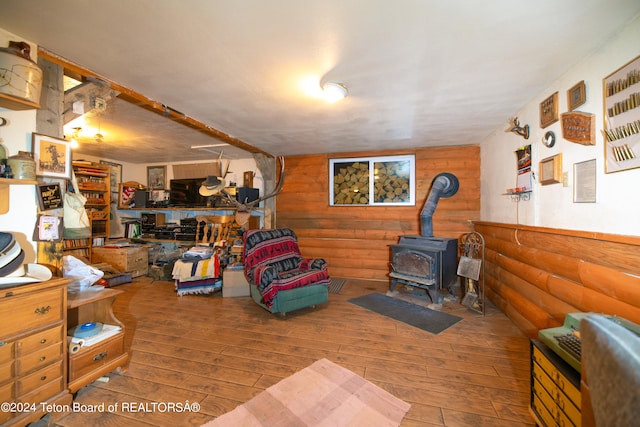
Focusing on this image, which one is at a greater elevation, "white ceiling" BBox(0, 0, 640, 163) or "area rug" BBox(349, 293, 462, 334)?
"white ceiling" BBox(0, 0, 640, 163)

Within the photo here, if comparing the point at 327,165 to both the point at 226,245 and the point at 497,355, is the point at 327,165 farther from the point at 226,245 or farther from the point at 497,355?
the point at 497,355

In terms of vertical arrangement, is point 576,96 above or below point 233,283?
above

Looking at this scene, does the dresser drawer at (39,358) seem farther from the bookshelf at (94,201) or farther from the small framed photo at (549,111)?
the small framed photo at (549,111)

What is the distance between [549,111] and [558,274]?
1463 mm

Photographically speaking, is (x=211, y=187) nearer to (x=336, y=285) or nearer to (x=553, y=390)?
(x=336, y=285)

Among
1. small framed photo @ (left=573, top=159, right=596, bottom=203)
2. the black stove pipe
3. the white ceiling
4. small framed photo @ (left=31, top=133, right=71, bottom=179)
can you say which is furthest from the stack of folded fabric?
small framed photo @ (left=573, top=159, right=596, bottom=203)

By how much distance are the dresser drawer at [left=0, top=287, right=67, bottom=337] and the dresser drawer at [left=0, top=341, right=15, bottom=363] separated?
0.05 meters

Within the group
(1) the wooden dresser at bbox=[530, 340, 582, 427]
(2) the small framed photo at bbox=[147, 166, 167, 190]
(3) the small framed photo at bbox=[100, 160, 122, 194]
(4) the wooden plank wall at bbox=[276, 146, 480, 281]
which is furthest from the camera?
(2) the small framed photo at bbox=[147, 166, 167, 190]

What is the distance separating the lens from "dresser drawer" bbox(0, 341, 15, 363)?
1345 millimetres

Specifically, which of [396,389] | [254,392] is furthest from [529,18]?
[254,392]

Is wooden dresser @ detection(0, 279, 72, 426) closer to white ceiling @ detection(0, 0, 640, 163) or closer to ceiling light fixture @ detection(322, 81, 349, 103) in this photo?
white ceiling @ detection(0, 0, 640, 163)

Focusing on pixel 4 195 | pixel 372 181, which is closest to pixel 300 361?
pixel 4 195

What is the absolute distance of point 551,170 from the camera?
7.45 feet

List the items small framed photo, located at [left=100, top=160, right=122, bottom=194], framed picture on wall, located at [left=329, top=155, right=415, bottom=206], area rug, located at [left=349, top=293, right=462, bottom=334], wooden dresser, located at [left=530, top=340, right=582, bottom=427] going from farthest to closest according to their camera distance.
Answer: small framed photo, located at [left=100, top=160, right=122, bottom=194], framed picture on wall, located at [left=329, top=155, right=415, bottom=206], area rug, located at [left=349, top=293, right=462, bottom=334], wooden dresser, located at [left=530, top=340, right=582, bottom=427]
